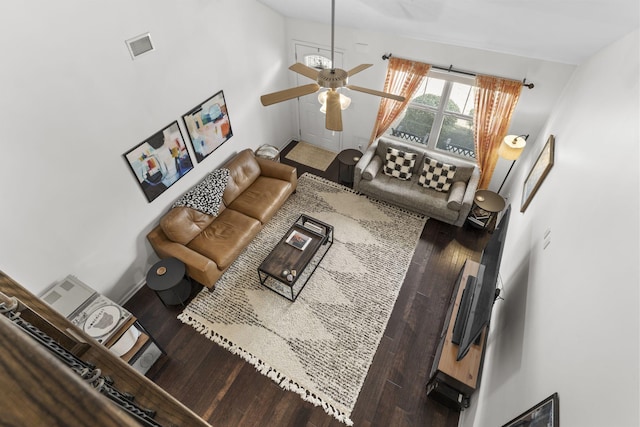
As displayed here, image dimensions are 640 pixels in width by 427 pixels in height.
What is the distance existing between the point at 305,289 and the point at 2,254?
9.72 ft

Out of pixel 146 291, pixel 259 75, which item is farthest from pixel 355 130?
pixel 146 291

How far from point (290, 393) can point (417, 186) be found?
349 centimetres

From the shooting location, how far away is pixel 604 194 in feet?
6.40

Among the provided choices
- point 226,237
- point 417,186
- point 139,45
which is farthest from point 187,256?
point 417,186

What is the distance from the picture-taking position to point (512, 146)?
4.38m

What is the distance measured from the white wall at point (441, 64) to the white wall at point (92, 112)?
131cm

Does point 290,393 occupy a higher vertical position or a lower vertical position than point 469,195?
lower

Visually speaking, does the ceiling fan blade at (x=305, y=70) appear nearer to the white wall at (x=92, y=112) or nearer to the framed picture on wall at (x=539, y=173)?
the white wall at (x=92, y=112)

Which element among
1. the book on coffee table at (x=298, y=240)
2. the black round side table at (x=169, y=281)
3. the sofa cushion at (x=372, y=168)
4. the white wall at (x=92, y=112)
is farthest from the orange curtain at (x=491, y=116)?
the black round side table at (x=169, y=281)

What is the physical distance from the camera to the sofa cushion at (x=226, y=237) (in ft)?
13.8

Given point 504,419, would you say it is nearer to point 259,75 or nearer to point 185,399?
point 185,399

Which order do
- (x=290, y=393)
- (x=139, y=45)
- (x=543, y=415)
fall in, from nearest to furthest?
(x=543, y=415)
(x=139, y=45)
(x=290, y=393)

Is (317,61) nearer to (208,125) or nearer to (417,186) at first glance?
(208,125)

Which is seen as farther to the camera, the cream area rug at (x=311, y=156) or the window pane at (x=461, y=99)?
the cream area rug at (x=311, y=156)
